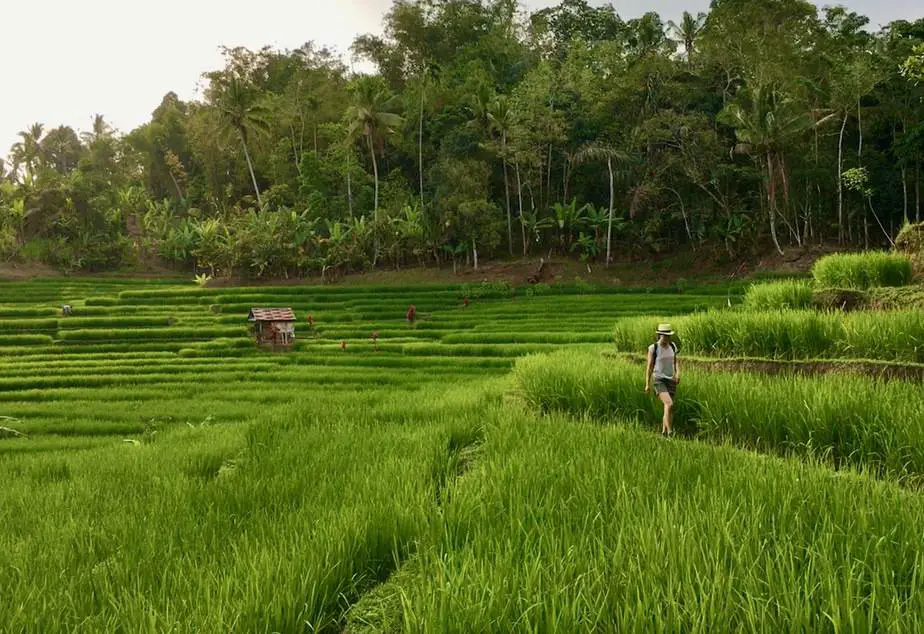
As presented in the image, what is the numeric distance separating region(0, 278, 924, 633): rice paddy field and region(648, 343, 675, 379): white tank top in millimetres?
506

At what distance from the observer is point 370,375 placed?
1328 cm

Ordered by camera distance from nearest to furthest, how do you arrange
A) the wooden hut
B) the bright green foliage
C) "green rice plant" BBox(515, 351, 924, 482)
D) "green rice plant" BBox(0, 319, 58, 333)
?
"green rice plant" BBox(515, 351, 924, 482)
the bright green foliage
the wooden hut
"green rice plant" BBox(0, 319, 58, 333)

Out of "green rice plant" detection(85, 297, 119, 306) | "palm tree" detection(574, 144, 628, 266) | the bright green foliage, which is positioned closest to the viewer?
the bright green foliage

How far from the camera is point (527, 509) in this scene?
2.65 metres

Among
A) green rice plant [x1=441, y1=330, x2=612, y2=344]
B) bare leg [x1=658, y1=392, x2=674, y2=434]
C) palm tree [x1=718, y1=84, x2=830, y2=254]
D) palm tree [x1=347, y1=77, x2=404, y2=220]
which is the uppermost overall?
palm tree [x1=347, y1=77, x2=404, y2=220]

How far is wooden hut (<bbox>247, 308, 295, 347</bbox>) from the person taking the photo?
1780cm

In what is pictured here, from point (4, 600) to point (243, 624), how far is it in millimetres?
1452

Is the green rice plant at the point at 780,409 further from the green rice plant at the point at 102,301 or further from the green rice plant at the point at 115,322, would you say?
the green rice plant at the point at 102,301

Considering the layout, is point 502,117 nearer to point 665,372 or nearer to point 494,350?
point 494,350

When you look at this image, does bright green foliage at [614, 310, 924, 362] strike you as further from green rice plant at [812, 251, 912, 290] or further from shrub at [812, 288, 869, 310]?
green rice plant at [812, 251, 912, 290]

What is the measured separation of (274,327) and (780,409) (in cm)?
1645

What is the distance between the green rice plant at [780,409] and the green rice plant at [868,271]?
396 centimetres

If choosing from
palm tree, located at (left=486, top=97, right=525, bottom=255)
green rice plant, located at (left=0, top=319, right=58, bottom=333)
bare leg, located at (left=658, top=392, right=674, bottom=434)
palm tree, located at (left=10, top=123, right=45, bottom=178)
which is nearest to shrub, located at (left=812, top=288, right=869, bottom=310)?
bare leg, located at (left=658, top=392, right=674, bottom=434)

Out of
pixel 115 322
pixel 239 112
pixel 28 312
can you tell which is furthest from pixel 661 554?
pixel 239 112
